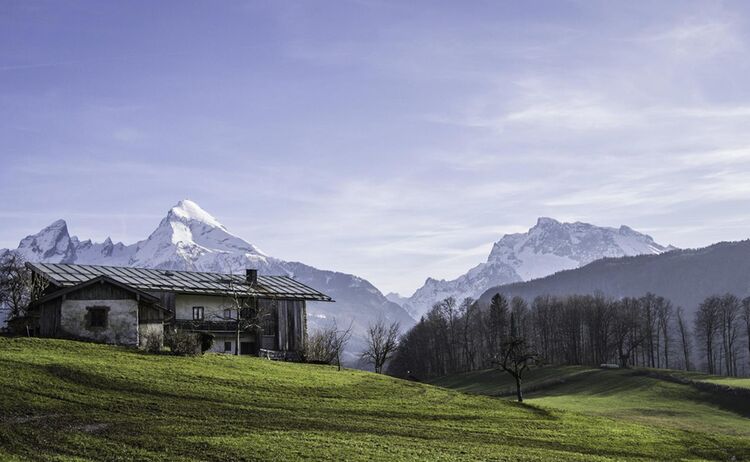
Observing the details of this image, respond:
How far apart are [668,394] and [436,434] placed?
63.5 m

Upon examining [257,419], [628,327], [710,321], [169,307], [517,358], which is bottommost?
[257,419]

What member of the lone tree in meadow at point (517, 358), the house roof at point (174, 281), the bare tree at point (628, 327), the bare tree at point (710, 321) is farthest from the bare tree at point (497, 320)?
the house roof at point (174, 281)

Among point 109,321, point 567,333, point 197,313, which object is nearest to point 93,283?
point 109,321

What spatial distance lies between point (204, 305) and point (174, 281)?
3.77m

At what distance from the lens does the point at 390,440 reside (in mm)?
34344

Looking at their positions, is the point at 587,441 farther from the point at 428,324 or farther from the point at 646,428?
the point at 428,324

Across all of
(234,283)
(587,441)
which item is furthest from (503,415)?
(234,283)

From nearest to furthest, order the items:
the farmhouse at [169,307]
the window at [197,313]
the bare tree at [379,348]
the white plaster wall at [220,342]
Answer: the farmhouse at [169,307] < the window at [197,313] < the white plaster wall at [220,342] < the bare tree at [379,348]

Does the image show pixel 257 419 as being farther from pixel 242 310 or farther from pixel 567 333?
pixel 567 333

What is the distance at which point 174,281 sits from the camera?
70.6 m

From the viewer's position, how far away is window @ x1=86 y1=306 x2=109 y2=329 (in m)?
55.7

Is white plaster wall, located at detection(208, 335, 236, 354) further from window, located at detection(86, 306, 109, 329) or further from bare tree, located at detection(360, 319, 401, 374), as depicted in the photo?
bare tree, located at detection(360, 319, 401, 374)

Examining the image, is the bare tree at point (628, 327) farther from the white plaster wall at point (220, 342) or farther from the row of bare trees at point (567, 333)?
the white plaster wall at point (220, 342)

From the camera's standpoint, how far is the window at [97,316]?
5572 cm
